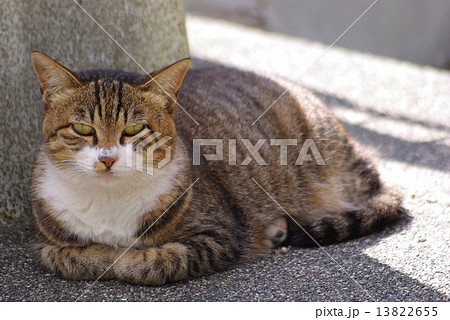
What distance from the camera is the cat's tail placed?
10.5 feet

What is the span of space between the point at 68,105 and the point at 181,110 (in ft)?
2.86

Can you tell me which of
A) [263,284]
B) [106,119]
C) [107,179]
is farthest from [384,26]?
[107,179]

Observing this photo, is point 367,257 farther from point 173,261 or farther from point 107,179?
point 107,179

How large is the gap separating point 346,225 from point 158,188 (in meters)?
1.17

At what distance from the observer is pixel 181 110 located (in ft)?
11.0

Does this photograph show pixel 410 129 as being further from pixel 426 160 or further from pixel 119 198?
pixel 119 198

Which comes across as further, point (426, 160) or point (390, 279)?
point (426, 160)

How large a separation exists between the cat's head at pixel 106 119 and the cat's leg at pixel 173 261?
398 mm

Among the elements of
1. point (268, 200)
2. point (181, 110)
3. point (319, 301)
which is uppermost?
Answer: point (181, 110)

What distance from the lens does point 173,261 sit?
8.72 ft

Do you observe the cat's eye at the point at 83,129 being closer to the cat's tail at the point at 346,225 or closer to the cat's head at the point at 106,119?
the cat's head at the point at 106,119

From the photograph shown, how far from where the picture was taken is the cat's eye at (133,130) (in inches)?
102

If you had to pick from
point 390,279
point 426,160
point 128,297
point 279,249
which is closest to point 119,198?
point 128,297

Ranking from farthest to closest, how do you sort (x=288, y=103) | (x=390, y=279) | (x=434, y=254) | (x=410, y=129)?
(x=410, y=129) → (x=288, y=103) → (x=434, y=254) → (x=390, y=279)
